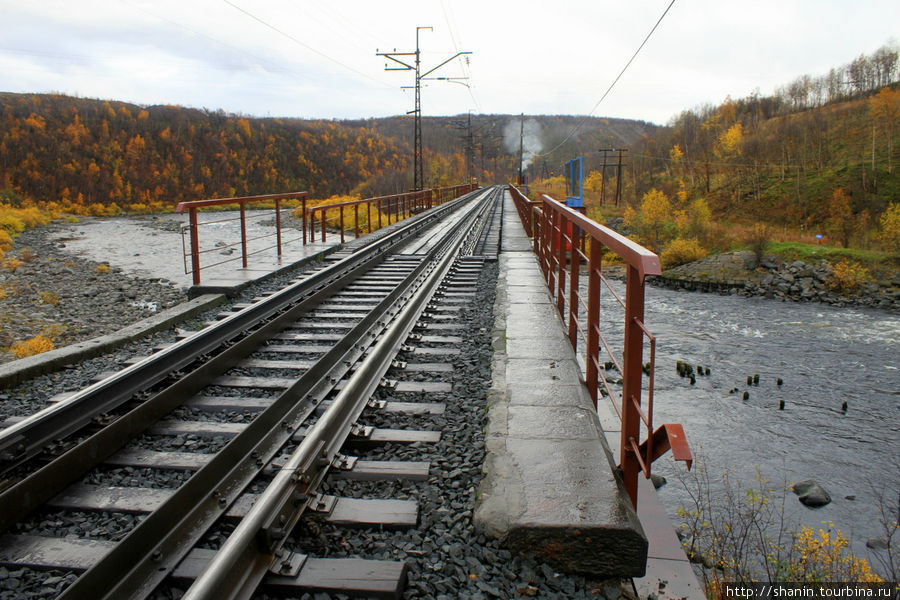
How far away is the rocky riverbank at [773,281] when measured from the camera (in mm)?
27406

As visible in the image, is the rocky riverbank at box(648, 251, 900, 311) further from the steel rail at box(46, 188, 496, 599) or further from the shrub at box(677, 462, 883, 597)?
the steel rail at box(46, 188, 496, 599)

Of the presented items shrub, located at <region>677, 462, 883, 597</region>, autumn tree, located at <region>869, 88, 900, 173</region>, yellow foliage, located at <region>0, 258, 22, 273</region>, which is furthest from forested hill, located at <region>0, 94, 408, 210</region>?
autumn tree, located at <region>869, 88, 900, 173</region>

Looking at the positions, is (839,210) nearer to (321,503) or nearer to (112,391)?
(112,391)

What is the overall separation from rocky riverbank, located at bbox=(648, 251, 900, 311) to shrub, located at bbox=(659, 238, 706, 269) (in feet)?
5.75

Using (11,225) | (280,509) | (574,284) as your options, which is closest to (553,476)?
(280,509)

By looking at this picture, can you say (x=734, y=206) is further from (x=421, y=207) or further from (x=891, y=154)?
(x=421, y=207)

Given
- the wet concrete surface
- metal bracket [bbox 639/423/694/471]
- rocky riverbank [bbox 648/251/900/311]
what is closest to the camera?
metal bracket [bbox 639/423/694/471]

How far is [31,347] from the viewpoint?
706 cm

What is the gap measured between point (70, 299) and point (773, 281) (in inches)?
1167

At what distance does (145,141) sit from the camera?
76.8 meters

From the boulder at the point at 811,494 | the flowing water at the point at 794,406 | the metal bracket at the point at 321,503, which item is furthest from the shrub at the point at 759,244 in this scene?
the metal bracket at the point at 321,503

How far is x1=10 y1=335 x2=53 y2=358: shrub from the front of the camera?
695 cm

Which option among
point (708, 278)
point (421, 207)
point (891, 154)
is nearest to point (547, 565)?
point (421, 207)

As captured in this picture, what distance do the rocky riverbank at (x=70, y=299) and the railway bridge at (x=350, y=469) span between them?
3520 mm
